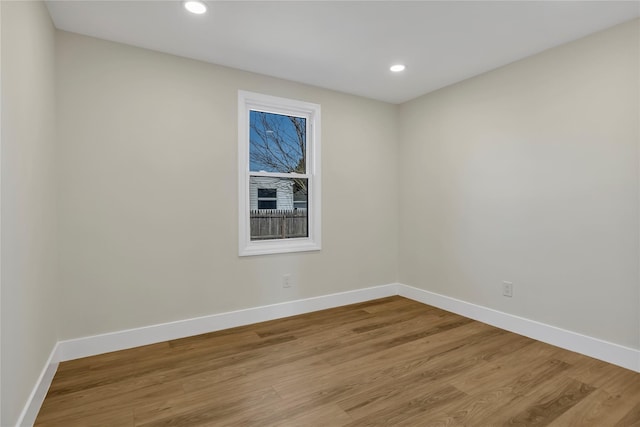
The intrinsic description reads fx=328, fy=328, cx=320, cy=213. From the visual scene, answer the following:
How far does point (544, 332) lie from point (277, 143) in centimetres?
301

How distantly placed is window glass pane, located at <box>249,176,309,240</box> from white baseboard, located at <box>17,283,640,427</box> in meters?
0.74

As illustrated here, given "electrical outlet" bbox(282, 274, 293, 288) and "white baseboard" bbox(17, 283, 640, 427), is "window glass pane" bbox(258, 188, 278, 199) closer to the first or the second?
"electrical outlet" bbox(282, 274, 293, 288)

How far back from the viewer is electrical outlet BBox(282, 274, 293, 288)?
3371mm

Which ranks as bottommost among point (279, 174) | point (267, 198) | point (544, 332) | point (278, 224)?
point (544, 332)

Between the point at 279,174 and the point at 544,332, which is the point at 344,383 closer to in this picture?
the point at 544,332

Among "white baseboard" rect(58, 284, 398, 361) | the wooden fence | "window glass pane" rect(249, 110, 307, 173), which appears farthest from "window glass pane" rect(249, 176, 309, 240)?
"white baseboard" rect(58, 284, 398, 361)

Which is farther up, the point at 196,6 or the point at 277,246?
the point at 196,6

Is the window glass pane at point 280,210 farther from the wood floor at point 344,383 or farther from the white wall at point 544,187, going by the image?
the white wall at point 544,187

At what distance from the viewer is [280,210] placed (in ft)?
11.6

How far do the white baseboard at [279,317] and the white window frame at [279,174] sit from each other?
1.94 feet

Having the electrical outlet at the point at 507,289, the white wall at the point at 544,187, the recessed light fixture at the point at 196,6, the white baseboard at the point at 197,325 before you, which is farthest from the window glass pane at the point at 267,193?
the electrical outlet at the point at 507,289

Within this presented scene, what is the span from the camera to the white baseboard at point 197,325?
2.48 m

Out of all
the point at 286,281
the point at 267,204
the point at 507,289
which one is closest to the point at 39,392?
the point at 286,281

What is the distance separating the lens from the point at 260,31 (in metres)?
2.44
